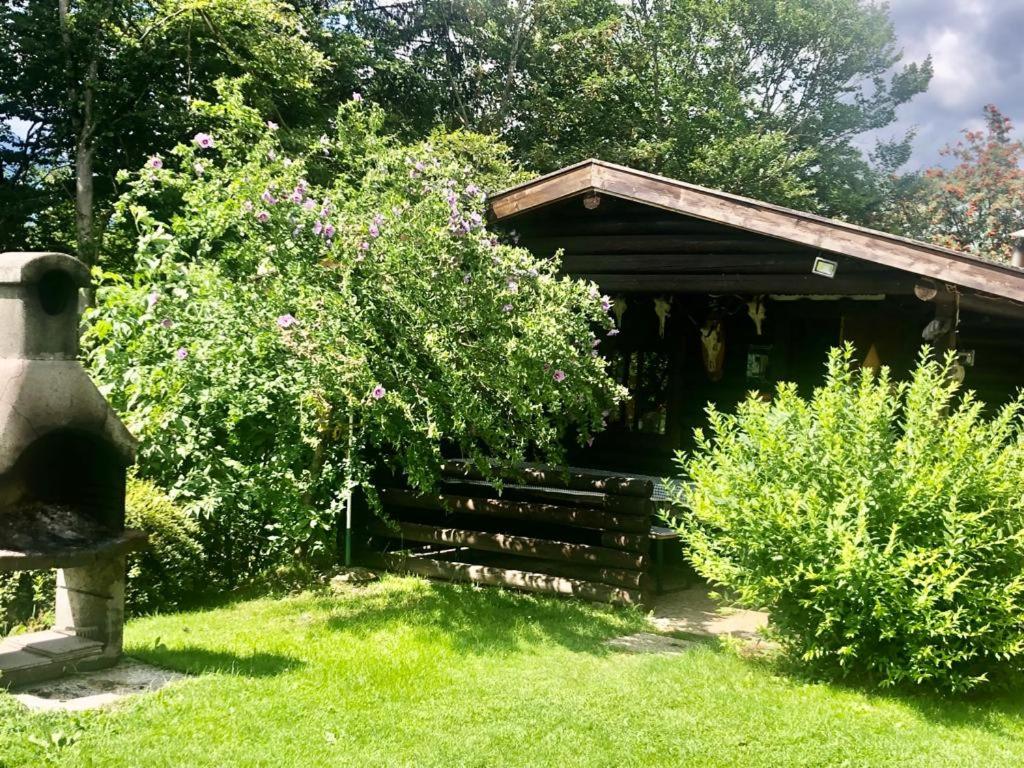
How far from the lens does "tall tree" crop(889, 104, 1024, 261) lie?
102 ft

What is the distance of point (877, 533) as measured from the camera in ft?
19.5

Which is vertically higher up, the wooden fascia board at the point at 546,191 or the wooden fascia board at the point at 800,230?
the wooden fascia board at the point at 546,191

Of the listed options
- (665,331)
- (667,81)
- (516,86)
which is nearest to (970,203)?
(667,81)

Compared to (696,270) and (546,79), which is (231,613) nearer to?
(696,270)

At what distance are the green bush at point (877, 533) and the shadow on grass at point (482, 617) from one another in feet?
4.32

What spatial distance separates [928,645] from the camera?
557cm

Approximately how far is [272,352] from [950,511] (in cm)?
514

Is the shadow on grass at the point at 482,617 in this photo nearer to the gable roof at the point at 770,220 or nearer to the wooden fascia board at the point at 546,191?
the gable roof at the point at 770,220

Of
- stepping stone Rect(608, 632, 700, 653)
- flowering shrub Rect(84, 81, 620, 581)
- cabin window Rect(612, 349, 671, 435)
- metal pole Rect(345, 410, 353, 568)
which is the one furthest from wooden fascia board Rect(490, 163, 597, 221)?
stepping stone Rect(608, 632, 700, 653)

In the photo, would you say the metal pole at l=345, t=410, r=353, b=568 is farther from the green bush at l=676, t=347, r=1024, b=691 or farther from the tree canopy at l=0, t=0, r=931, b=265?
the tree canopy at l=0, t=0, r=931, b=265

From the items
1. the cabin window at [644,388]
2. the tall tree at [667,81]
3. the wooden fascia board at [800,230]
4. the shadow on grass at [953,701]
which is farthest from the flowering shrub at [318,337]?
the tall tree at [667,81]

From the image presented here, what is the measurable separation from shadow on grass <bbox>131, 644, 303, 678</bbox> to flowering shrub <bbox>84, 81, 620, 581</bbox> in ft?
5.39

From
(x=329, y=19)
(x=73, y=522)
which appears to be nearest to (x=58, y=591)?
(x=73, y=522)

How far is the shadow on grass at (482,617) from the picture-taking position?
6.90 metres
